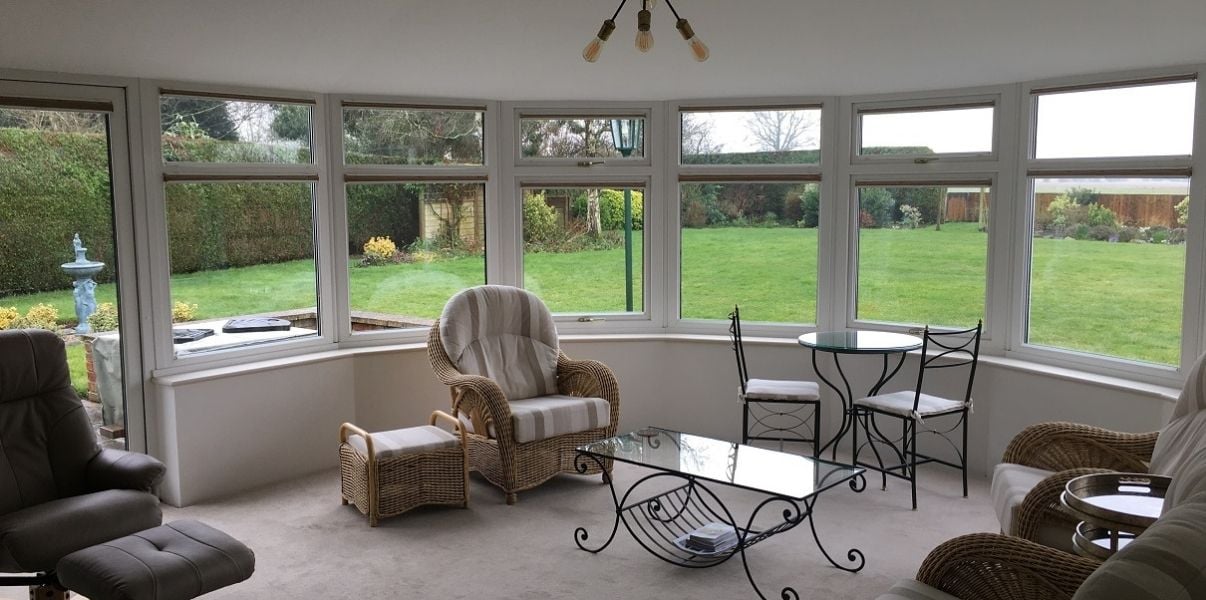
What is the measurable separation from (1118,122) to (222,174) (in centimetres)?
459

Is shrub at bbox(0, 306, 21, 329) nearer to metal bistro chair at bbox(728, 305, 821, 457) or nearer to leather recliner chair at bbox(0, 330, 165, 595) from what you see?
leather recliner chair at bbox(0, 330, 165, 595)

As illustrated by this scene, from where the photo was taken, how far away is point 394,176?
577 centimetres

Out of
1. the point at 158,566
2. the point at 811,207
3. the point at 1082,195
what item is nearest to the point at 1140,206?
the point at 1082,195

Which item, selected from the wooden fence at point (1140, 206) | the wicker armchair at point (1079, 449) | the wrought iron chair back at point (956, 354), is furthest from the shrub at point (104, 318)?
the wooden fence at point (1140, 206)

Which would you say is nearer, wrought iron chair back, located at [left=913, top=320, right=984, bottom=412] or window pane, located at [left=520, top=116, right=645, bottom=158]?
wrought iron chair back, located at [left=913, top=320, right=984, bottom=412]

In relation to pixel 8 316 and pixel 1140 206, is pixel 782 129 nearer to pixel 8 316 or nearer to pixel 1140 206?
pixel 1140 206

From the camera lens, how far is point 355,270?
580 centimetres

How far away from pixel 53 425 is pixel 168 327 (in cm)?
124

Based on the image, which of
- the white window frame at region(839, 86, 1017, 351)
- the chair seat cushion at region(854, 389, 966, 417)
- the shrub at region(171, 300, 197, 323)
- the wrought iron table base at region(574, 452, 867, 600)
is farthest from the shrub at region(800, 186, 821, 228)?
the shrub at region(171, 300, 197, 323)

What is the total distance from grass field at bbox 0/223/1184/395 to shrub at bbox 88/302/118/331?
0.04 m

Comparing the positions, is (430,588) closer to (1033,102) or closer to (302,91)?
(302,91)

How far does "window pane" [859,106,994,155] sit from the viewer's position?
5.50m

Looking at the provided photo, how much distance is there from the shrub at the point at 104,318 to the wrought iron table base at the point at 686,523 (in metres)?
2.38

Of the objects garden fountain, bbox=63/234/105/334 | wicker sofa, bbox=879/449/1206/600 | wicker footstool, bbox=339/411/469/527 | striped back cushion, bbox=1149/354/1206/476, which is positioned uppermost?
garden fountain, bbox=63/234/105/334
